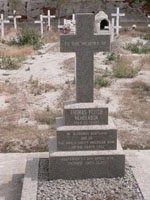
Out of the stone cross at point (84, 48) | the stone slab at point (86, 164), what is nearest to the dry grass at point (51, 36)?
the stone cross at point (84, 48)

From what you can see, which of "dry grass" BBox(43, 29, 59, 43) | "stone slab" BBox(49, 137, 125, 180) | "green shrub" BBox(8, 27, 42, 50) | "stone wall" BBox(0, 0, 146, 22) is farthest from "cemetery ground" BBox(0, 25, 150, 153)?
"stone wall" BBox(0, 0, 146, 22)

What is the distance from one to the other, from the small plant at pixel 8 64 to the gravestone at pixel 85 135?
30.6ft

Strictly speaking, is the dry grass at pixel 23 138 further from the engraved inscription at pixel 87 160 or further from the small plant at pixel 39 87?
the small plant at pixel 39 87

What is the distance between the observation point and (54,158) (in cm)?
534

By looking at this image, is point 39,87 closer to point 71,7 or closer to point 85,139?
point 85,139

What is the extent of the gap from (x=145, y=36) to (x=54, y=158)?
1731 centimetres

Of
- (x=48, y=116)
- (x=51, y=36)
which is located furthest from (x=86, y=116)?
(x=51, y=36)

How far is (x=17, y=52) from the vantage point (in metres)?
17.4

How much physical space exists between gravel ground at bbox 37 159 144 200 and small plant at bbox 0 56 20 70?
949 centimetres

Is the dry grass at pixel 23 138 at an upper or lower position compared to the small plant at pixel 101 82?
lower

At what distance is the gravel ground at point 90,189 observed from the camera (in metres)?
4.92

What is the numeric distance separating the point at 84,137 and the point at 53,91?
19.4 feet

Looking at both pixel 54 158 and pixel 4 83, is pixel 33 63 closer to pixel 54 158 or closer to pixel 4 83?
pixel 4 83

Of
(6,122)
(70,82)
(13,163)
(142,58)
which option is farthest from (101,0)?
(13,163)
